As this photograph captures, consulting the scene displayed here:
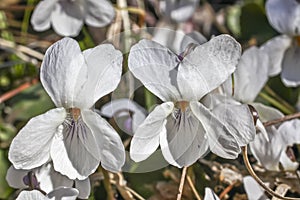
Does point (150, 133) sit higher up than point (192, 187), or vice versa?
point (150, 133)

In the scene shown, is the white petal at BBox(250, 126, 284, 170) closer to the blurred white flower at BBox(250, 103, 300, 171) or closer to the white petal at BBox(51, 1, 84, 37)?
the blurred white flower at BBox(250, 103, 300, 171)

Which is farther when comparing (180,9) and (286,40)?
(180,9)

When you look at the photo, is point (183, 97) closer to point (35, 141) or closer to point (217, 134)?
point (217, 134)

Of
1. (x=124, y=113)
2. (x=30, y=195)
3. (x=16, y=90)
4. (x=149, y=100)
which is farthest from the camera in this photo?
(x=16, y=90)

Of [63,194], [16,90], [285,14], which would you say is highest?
[285,14]

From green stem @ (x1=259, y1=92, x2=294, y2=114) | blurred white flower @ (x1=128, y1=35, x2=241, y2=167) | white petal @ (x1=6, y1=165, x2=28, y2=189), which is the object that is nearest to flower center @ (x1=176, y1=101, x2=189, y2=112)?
blurred white flower @ (x1=128, y1=35, x2=241, y2=167)

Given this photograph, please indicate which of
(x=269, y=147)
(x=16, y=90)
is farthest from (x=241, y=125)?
(x=16, y=90)

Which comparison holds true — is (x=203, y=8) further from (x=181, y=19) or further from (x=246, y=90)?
(x=246, y=90)
